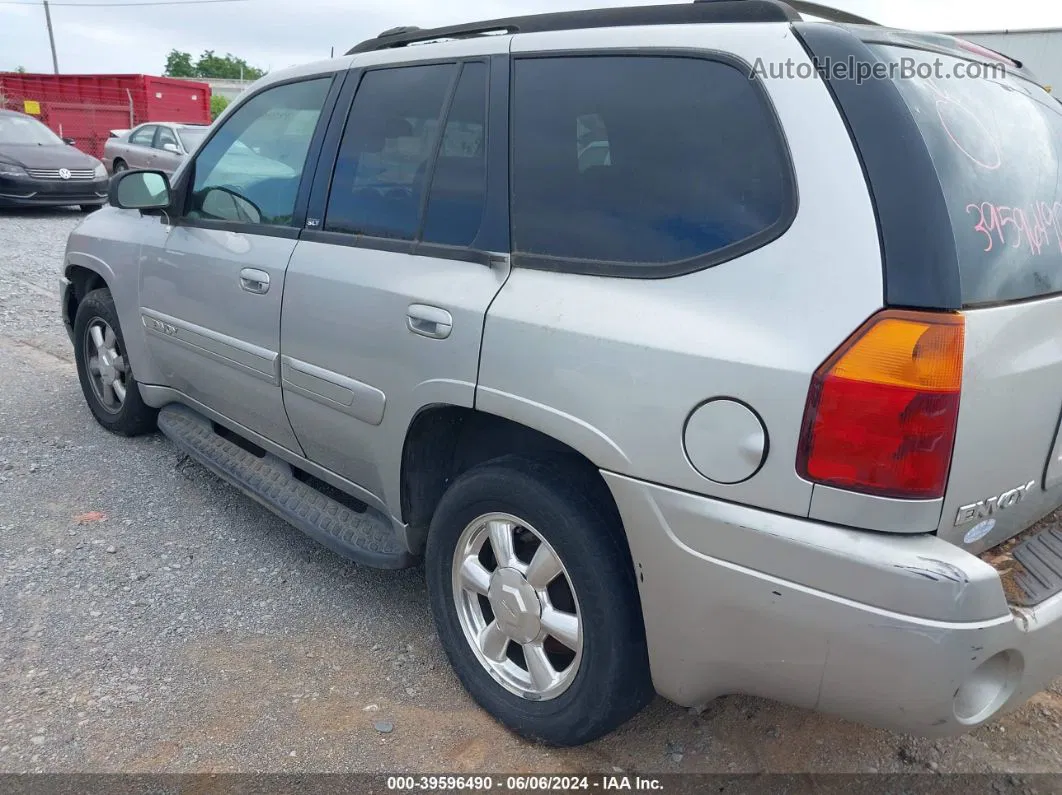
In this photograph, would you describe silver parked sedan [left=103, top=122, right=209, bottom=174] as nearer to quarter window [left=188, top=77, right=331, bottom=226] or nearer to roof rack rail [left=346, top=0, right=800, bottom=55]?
quarter window [left=188, top=77, right=331, bottom=226]

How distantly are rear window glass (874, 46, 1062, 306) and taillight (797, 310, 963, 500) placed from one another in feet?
0.47

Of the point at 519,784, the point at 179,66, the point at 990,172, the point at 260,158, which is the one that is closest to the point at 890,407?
the point at 990,172

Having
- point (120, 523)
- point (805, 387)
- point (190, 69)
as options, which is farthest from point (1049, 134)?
point (190, 69)

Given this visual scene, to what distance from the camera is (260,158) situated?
3391 millimetres

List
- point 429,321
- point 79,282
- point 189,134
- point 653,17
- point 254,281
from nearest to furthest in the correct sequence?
point 653,17
point 429,321
point 254,281
point 79,282
point 189,134

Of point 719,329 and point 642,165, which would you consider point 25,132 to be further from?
point 719,329

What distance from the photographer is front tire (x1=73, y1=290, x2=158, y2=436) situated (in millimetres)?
4371

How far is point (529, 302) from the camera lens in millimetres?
2205

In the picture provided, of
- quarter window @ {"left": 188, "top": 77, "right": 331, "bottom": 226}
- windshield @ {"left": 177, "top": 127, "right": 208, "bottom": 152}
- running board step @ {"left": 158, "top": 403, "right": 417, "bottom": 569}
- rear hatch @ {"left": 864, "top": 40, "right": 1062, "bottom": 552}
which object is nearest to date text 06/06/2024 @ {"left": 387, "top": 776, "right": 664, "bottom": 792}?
running board step @ {"left": 158, "top": 403, "right": 417, "bottom": 569}

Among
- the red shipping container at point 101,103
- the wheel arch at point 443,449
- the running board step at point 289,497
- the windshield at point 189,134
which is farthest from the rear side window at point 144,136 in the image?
the wheel arch at point 443,449

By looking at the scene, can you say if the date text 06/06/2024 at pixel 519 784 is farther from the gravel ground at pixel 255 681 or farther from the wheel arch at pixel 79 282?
the wheel arch at pixel 79 282

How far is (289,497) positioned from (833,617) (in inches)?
85.9

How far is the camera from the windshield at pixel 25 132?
13109 millimetres

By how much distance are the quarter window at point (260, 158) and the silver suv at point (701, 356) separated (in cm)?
26
